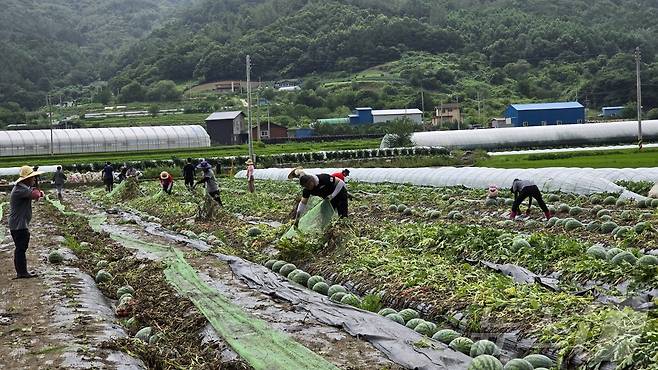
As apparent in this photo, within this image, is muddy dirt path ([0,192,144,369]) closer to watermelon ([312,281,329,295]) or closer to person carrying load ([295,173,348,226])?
watermelon ([312,281,329,295])

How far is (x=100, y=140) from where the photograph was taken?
75.1 metres

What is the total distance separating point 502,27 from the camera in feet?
525

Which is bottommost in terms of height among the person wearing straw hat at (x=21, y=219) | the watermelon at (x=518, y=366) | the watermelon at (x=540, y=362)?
the watermelon at (x=540, y=362)

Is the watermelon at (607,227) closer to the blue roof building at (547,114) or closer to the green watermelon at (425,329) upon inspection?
the green watermelon at (425,329)

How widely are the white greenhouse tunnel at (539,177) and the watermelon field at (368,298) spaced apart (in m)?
6.41

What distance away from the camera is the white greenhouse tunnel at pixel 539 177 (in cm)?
2369

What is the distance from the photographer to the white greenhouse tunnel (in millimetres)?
23688

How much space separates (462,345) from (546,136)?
6210cm

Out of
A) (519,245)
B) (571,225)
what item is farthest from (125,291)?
(571,225)

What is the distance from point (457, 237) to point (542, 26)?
152073 mm

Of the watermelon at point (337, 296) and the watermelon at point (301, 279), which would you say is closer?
the watermelon at point (337, 296)

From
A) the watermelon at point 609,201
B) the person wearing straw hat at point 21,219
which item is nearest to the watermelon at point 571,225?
the watermelon at point 609,201

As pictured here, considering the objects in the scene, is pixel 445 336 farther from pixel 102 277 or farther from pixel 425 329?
pixel 102 277

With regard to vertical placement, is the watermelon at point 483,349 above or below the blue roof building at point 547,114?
below
